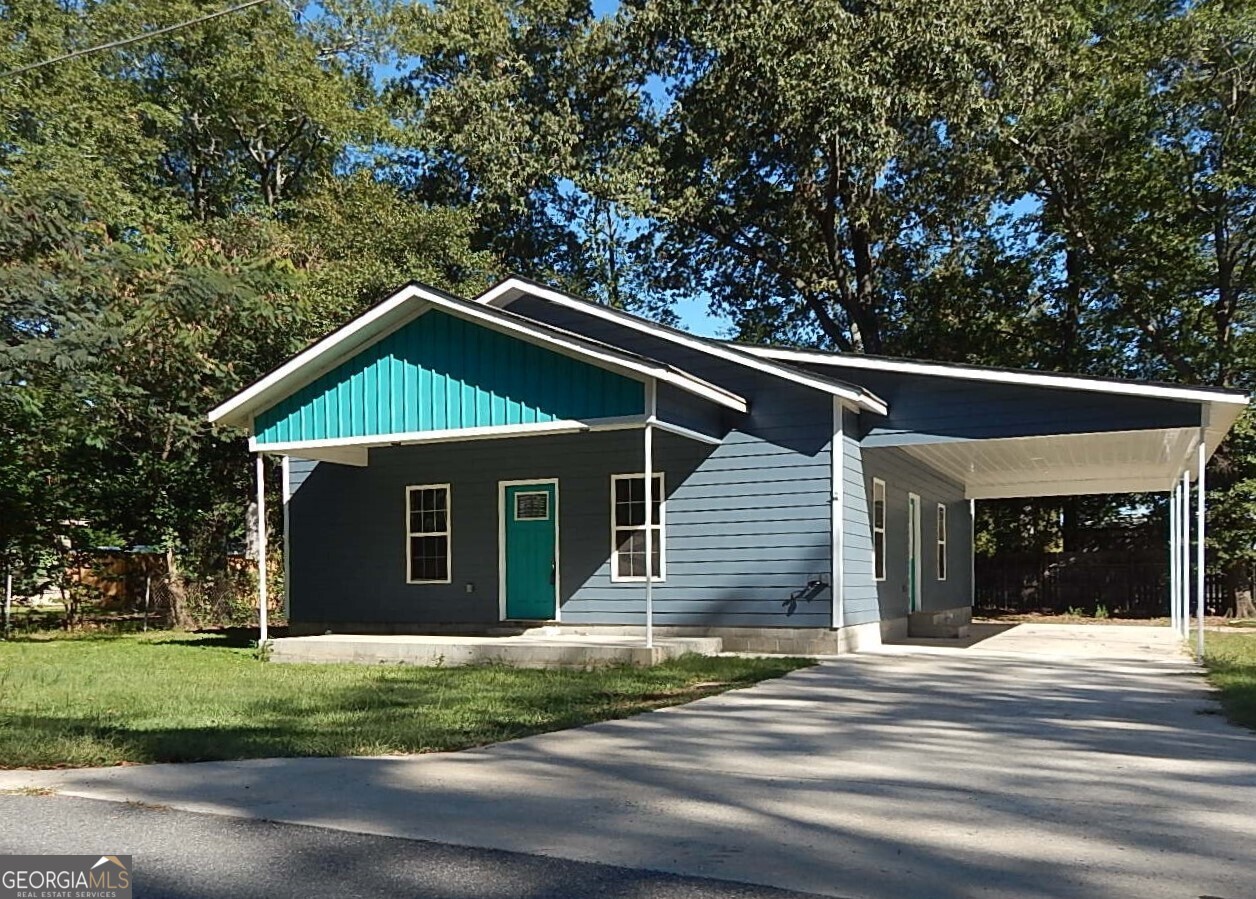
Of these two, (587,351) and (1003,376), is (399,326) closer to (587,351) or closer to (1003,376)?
(587,351)

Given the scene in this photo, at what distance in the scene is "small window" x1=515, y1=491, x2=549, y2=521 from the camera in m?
15.1

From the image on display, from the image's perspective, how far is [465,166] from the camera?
95.9 ft

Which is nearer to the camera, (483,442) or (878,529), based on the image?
(878,529)

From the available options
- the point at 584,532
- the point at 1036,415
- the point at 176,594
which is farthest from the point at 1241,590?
the point at 176,594

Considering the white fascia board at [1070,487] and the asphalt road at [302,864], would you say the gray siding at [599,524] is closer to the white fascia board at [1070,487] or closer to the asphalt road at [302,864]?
the asphalt road at [302,864]

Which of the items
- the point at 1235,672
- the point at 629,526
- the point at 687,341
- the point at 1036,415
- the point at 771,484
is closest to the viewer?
the point at 1235,672

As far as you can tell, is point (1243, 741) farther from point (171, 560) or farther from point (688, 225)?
point (688, 225)

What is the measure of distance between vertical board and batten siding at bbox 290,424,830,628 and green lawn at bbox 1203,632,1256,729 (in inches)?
167

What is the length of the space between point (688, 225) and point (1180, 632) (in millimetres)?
15743

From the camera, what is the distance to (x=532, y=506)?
15.2 m

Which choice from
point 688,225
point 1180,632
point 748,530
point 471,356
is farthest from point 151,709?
point 688,225

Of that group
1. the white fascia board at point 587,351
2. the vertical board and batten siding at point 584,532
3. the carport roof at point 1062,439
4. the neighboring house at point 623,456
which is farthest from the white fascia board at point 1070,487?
the white fascia board at point 587,351

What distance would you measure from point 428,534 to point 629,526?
3.26 metres

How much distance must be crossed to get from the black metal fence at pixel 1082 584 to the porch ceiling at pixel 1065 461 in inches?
160
